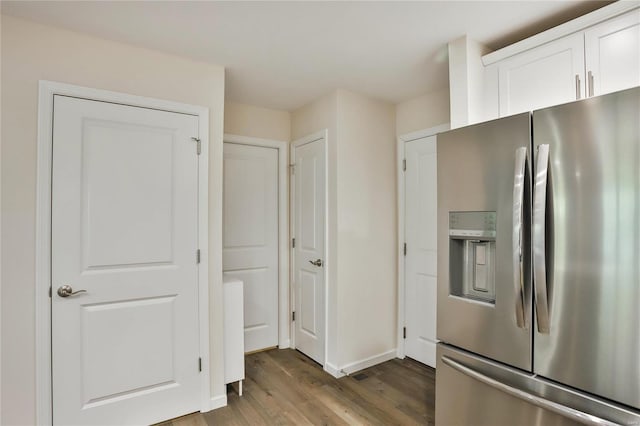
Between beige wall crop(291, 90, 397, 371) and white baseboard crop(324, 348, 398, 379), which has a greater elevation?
beige wall crop(291, 90, 397, 371)

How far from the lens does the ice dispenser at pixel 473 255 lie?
1.54m

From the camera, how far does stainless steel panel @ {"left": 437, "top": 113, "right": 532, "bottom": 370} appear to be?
1.40 meters

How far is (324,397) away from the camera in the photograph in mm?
2568

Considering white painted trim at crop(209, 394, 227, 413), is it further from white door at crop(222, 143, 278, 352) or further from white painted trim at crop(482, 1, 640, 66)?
white painted trim at crop(482, 1, 640, 66)

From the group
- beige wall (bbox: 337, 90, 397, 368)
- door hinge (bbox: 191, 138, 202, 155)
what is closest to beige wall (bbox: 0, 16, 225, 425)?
door hinge (bbox: 191, 138, 202, 155)

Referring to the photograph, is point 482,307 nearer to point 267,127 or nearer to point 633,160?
point 633,160

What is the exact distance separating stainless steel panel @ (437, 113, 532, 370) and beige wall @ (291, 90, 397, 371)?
49.7 inches

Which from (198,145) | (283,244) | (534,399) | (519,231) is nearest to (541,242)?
(519,231)

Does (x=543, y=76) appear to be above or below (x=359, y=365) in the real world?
above

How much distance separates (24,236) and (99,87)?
0.96m

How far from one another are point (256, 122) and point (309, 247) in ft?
4.44

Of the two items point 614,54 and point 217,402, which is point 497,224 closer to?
point 614,54

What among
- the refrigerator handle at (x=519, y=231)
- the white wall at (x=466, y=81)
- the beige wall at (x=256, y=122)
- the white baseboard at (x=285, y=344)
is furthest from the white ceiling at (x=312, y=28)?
the white baseboard at (x=285, y=344)

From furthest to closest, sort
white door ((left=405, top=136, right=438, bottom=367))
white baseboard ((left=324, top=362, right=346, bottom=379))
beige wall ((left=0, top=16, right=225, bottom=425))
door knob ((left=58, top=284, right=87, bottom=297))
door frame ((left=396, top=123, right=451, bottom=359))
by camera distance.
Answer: door frame ((left=396, top=123, right=451, bottom=359)), white door ((left=405, top=136, right=438, bottom=367)), white baseboard ((left=324, top=362, right=346, bottom=379)), door knob ((left=58, top=284, right=87, bottom=297)), beige wall ((left=0, top=16, right=225, bottom=425))
